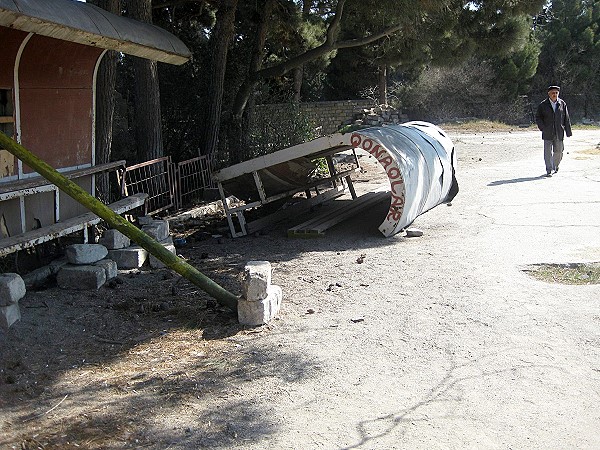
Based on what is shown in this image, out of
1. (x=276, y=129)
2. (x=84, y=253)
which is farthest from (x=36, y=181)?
(x=276, y=129)

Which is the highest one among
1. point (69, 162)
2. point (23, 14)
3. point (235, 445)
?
point (23, 14)

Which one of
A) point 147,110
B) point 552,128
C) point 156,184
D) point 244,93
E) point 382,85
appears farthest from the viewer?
point 382,85

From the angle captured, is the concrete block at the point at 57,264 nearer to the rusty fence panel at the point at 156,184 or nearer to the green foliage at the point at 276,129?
the rusty fence panel at the point at 156,184

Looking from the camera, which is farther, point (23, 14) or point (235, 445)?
point (23, 14)

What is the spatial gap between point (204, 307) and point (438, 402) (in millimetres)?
2955

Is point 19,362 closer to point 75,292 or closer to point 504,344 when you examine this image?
point 75,292

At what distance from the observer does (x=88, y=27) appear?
6449 millimetres

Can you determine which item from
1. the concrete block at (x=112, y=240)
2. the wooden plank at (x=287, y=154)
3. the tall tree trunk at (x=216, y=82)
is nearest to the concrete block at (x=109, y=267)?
the concrete block at (x=112, y=240)

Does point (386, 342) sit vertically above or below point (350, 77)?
below

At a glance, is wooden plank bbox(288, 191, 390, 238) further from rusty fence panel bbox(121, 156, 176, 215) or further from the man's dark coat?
the man's dark coat

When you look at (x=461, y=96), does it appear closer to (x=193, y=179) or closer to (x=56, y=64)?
(x=193, y=179)

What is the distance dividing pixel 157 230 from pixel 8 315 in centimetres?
324

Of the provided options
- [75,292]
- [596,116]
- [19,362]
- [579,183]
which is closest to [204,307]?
[75,292]

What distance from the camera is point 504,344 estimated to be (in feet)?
19.6
